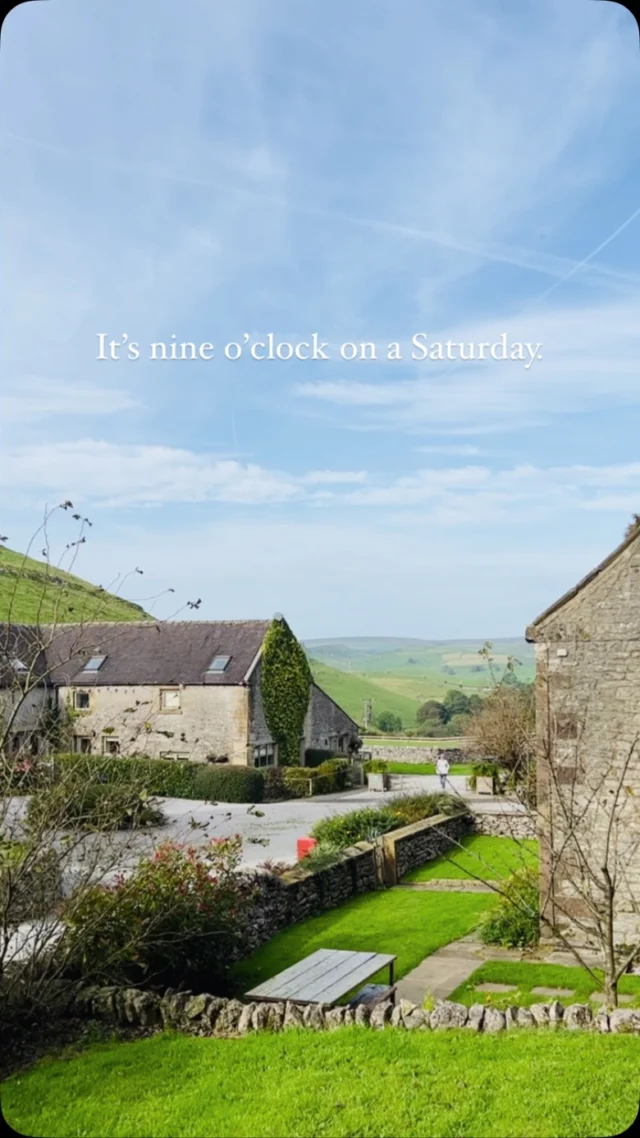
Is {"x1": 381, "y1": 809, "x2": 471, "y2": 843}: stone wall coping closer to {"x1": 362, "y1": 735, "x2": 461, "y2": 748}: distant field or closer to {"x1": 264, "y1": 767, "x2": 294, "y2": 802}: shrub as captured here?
{"x1": 264, "y1": 767, "x2": 294, "y2": 802}: shrub

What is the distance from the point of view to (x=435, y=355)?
29.3 ft

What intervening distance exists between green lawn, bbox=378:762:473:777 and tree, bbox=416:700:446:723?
96.9 ft

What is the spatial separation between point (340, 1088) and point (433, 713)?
70.7 metres

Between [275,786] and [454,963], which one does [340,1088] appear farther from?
[275,786]

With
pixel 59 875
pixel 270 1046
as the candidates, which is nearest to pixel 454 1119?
pixel 270 1046

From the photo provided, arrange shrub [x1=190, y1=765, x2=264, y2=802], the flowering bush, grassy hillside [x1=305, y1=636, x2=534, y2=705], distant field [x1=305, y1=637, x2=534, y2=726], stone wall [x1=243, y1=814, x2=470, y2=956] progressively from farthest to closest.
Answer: grassy hillside [x1=305, y1=636, x2=534, y2=705] → distant field [x1=305, y1=637, x2=534, y2=726] → shrub [x1=190, y1=765, x2=264, y2=802] → stone wall [x1=243, y1=814, x2=470, y2=956] → the flowering bush

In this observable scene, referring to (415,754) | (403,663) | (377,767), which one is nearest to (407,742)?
(415,754)

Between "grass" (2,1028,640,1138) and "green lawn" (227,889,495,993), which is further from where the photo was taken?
"green lawn" (227,889,495,993)

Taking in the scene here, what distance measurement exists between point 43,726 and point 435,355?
17.7ft

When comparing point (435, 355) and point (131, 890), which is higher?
point (435, 355)

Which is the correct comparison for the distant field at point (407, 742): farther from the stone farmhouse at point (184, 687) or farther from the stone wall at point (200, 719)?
the stone wall at point (200, 719)

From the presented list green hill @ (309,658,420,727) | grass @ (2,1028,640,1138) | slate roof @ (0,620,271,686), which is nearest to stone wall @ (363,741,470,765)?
slate roof @ (0,620,271,686)

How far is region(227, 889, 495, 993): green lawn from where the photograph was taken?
11961 mm

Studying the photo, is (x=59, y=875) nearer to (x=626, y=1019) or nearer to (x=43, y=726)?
(x=43, y=726)
